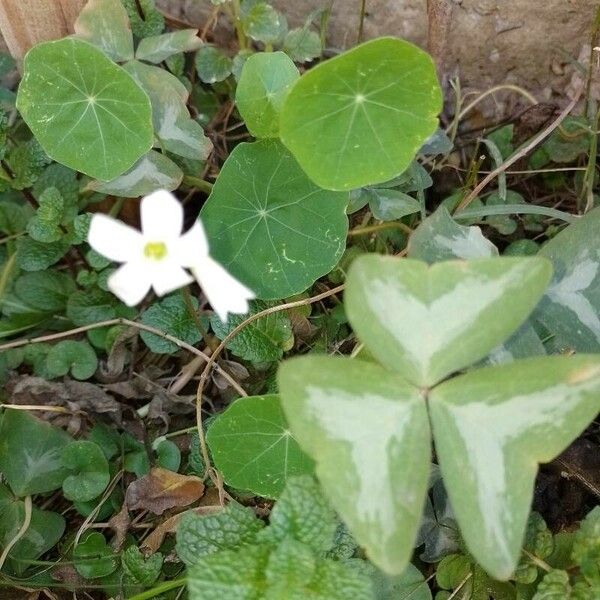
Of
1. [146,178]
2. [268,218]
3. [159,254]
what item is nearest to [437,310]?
[159,254]

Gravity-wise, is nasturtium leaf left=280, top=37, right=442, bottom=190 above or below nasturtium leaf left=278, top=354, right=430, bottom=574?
above

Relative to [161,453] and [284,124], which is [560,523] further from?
[284,124]

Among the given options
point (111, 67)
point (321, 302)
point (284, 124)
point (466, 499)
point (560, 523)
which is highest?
point (111, 67)

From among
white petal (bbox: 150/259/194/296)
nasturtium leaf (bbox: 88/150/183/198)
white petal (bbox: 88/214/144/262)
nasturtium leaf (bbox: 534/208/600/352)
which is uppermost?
white petal (bbox: 88/214/144/262)

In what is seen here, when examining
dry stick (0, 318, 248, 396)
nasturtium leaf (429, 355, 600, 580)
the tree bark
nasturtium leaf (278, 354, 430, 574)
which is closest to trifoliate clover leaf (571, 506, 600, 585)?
nasturtium leaf (429, 355, 600, 580)

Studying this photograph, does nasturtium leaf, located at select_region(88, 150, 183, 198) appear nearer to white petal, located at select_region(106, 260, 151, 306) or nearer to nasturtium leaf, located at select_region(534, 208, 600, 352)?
white petal, located at select_region(106, 260, 151, 306)

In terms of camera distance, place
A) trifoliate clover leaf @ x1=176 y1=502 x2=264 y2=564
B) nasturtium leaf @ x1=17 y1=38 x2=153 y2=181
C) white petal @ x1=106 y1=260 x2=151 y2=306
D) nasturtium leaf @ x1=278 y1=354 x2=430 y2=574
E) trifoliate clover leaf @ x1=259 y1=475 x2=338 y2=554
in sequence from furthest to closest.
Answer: nasturtium leaf @ x1=17 y1=38 x2=153 y2=181, trifoliate clover leaf @ x1=176 y1=502 x2=264 y2=564, trifoliate clover leaf @ x1=259 y1=475 x2=338 y2=554, white petal @ x1=106 y1=260 x2=151 y2=306, nasturtium leaf @ x1=278 y1=354 x2=430 y2=574

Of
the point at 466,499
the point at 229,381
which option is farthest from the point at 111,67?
the point at 466,499
